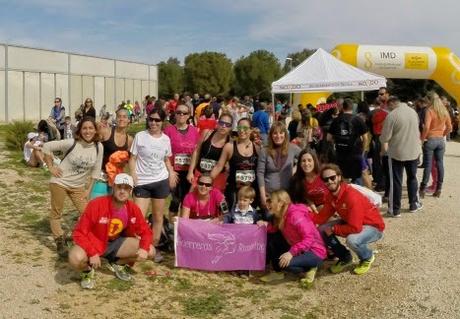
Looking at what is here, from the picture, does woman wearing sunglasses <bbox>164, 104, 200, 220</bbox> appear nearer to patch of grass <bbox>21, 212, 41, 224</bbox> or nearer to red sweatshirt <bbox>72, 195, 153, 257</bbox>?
red sweatshirt <bbox>72, 195, 153, 257</bbox>

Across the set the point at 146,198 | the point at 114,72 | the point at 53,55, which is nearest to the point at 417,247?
the point at 146,198

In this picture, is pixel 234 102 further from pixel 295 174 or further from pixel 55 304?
pixel 55 304

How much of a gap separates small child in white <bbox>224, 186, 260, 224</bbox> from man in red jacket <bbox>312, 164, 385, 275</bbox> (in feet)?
2.24

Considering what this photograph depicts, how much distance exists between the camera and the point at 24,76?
30688mm

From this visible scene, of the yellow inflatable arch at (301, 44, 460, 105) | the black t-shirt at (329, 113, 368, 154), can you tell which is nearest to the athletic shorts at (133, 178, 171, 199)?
the black t-shirt at (329, 113, 368, 154)

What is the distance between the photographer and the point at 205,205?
583 cm

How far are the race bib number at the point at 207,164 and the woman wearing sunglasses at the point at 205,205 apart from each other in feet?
0.63

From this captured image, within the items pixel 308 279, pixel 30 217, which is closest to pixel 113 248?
pixel 308 279

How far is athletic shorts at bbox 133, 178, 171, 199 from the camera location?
227 inches

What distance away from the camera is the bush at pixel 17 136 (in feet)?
48.8

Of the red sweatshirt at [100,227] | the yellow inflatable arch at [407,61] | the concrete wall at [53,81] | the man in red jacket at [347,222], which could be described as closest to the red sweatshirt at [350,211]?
the man in red jacket at [347,222]

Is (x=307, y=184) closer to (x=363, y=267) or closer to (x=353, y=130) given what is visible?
(x=363, y=267)

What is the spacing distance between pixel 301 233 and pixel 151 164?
177 centimetres

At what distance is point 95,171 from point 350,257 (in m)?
2.95
